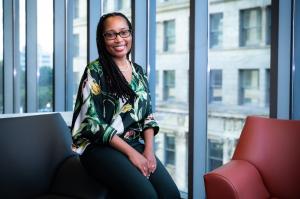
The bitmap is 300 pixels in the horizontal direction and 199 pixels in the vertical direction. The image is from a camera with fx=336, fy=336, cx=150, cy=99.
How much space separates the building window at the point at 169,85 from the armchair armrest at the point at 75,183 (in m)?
1.35

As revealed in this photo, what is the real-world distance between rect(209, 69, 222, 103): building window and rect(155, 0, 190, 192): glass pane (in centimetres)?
21

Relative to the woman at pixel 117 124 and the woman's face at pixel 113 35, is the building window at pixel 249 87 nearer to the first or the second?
the woman at pixel 117 124

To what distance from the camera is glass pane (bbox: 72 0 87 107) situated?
4011 millimetres

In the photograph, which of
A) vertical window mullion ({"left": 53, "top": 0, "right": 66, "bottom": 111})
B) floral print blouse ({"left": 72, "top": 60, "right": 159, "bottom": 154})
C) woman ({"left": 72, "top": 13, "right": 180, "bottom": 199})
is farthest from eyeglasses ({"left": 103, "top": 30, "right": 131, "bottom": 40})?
vertical window mullion ({"left": 53, "top": 0, "right": 66, "bottom": 111})

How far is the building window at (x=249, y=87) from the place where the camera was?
2678mm

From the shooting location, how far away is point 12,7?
5.44 metres

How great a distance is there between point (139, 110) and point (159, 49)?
5.30ft

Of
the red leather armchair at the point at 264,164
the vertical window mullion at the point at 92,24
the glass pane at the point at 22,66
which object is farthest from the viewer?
the glass pane at the point at 22,66

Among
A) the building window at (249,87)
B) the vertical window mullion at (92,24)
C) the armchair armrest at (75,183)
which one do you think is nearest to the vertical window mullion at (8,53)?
the vertical window mullion at (92,24)

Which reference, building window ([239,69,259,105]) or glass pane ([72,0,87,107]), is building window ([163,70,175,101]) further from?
glass pane ([72,0,87,107])

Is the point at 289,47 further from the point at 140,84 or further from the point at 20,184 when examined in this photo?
the point at 20,184

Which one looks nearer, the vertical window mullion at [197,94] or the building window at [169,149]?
the vertical window mullion at [197,94]

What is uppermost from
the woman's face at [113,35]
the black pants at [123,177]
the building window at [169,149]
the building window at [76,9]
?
the building window at [76,9]

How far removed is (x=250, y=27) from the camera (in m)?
2.72
